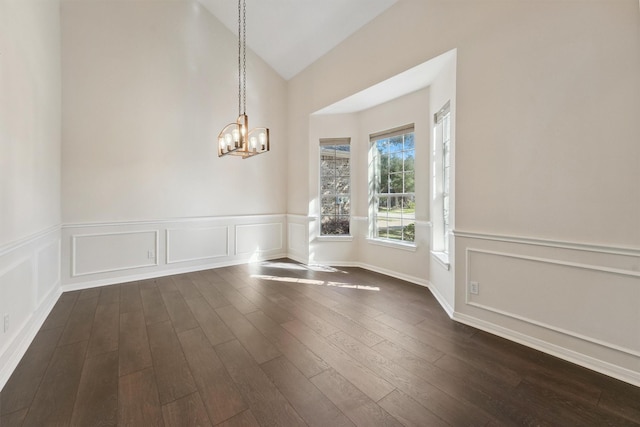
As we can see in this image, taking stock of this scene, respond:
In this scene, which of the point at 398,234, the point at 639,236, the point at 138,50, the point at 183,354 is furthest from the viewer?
the point at 398,234

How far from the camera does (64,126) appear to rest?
3521 mm

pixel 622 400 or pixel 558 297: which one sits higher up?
pixel 558 297

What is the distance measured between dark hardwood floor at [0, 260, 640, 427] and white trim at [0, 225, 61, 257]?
862 mm

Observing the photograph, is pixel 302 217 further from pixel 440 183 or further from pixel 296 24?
pixel 296 24

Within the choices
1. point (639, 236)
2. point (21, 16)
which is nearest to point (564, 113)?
point (639, 236)

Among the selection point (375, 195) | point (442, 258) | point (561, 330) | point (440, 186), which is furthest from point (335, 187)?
point (561, 330)

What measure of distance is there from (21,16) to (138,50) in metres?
1.87

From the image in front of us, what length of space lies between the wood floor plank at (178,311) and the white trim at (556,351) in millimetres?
2687

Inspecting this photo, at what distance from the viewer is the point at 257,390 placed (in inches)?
68.3

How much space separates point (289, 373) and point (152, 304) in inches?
84.9

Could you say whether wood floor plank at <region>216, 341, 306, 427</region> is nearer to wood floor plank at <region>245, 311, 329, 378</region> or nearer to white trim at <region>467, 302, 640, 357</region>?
wood floor plank at <region>245, 311, 329, 378</region>

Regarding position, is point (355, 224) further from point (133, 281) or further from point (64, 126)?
point (64, 126)

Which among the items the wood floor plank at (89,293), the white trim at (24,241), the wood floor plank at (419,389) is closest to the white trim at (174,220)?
the white trim at (24,241)

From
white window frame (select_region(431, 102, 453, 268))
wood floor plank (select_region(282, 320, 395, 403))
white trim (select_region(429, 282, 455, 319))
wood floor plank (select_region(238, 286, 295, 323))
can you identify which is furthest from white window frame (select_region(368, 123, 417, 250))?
wood floor plank (select_region(282, 320, 395, 403))
